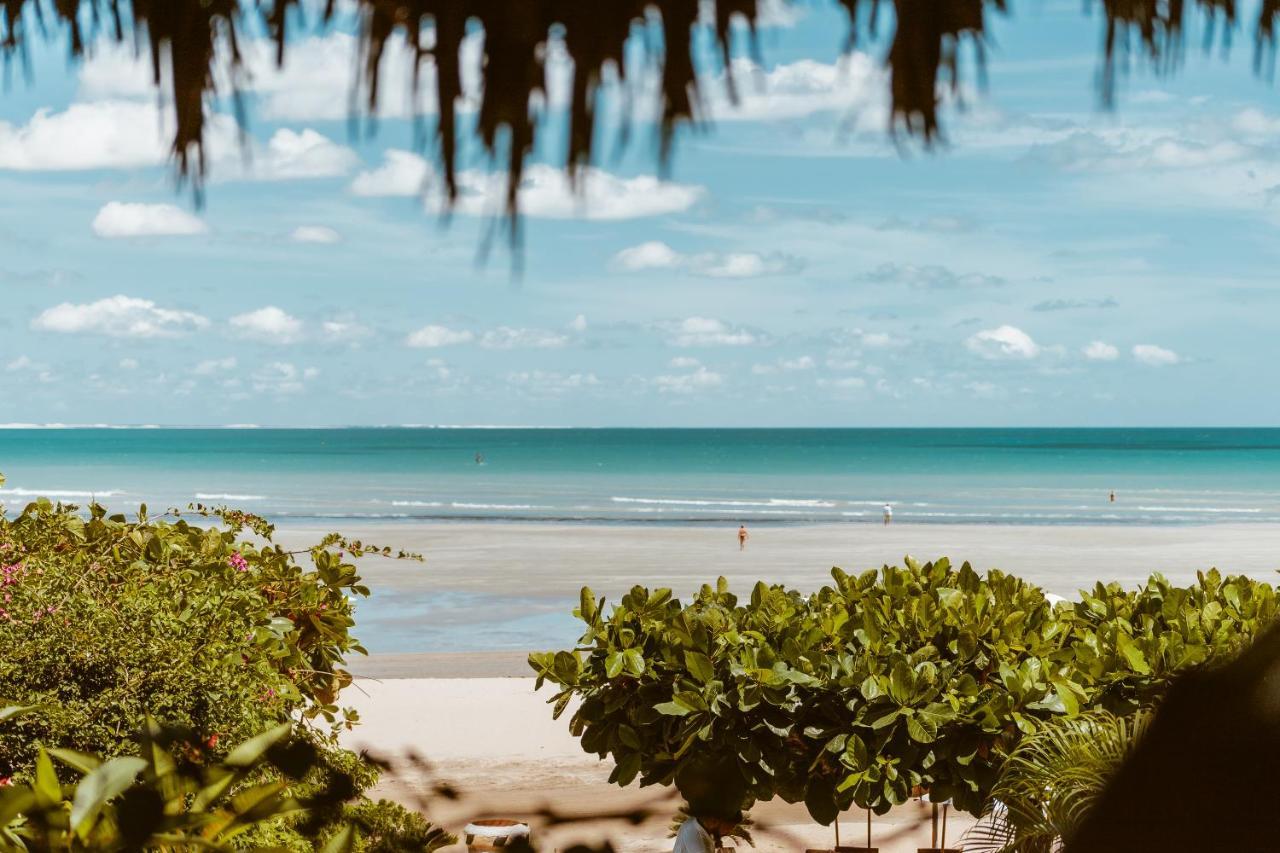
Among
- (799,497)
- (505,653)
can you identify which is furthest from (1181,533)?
(505,653)

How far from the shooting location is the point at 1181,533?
34.8m

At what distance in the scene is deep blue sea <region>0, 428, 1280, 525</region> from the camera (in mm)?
43844

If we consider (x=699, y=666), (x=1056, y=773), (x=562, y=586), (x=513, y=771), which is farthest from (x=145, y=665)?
(x=562, y=586)

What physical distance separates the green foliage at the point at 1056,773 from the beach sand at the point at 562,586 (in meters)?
1.35

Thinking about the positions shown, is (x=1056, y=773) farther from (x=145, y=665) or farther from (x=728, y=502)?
(x=728, y=502)

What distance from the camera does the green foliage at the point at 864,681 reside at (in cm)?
493

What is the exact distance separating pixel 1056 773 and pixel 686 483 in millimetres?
58011

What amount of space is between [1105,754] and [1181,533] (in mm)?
33188

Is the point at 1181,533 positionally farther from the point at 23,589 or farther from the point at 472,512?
the point at 23,589

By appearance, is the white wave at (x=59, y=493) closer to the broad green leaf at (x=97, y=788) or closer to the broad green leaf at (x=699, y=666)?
the broad green leaf at (x=699, y=666)

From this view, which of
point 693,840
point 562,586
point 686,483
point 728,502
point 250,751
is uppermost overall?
point 250,751

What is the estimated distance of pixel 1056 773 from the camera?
4453 mm

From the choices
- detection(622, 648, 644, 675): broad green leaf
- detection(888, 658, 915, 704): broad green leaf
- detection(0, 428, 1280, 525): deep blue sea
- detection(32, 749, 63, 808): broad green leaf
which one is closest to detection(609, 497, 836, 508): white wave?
detection(0, 428, 1280, 525): deep blue sea

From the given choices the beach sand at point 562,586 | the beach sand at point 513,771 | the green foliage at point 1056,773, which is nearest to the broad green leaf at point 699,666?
the beach sand at point 562,586
